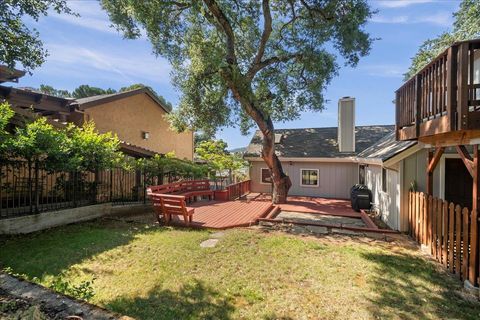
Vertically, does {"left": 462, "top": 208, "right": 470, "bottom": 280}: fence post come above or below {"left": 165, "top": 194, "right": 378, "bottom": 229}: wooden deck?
above

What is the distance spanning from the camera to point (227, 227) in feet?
28.6

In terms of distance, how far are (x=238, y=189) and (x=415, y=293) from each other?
39.1 feet

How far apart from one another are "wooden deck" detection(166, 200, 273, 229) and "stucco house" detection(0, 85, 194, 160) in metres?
4.98

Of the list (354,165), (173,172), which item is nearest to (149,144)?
(173,172)

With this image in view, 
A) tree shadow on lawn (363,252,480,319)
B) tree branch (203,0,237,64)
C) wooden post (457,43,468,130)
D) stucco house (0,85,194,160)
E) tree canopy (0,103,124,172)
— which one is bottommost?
tree shadow on lawn (363,252,480,319)

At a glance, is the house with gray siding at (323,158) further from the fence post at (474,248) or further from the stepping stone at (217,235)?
the fence post at (474,248)

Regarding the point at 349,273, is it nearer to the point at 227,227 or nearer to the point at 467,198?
the point at 227,227

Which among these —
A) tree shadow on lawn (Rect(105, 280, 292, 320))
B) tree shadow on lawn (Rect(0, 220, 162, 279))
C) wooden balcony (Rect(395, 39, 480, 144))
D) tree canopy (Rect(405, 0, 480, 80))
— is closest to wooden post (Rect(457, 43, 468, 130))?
wooden balcony (Rect(395, 39, 480, 144))

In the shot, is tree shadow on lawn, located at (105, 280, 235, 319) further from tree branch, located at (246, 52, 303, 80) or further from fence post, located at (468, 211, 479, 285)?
tree branch, located at (246, 52, 303, 80)

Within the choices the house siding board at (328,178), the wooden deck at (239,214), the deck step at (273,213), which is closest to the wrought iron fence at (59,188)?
the wooden deck at (239,214)

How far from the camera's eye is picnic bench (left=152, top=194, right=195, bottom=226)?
28.4 ft

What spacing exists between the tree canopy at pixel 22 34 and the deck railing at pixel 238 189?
32.8ft

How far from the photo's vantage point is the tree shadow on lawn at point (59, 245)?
5238mm

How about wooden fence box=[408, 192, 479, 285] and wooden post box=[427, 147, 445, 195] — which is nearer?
wooden fence box=[408, 192, 479, 285]
